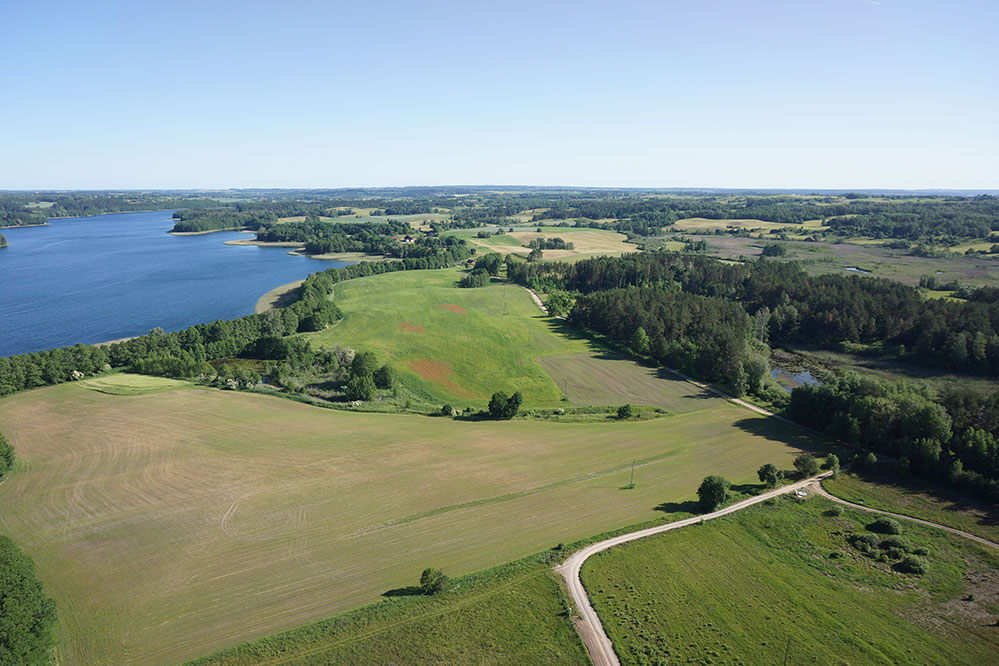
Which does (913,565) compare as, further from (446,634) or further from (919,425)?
(446,634)

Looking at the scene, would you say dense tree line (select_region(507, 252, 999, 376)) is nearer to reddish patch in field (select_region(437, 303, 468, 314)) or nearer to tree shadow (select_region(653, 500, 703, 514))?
reddish patch in field (select_region(437, 303, 468, 314))

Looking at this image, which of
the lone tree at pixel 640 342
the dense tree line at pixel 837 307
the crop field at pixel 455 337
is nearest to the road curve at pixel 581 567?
Answer: the crop field at pixel 455 337

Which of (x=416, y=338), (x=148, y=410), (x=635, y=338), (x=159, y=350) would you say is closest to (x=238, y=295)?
(x=159, y=350)

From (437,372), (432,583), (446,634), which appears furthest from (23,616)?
(437,372)

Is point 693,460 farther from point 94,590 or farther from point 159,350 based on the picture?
point 159,350

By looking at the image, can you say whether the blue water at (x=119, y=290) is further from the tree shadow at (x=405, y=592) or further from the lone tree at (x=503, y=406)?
the tree shadow at (x=405, y=592)

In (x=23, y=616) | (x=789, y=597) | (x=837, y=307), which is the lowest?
(x=789, y=597)

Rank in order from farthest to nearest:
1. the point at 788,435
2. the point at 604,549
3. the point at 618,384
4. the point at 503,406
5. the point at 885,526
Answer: the point at 618,384, the point at 503,406, the point at 788,435, the point at 885,526, the point at 604,549
